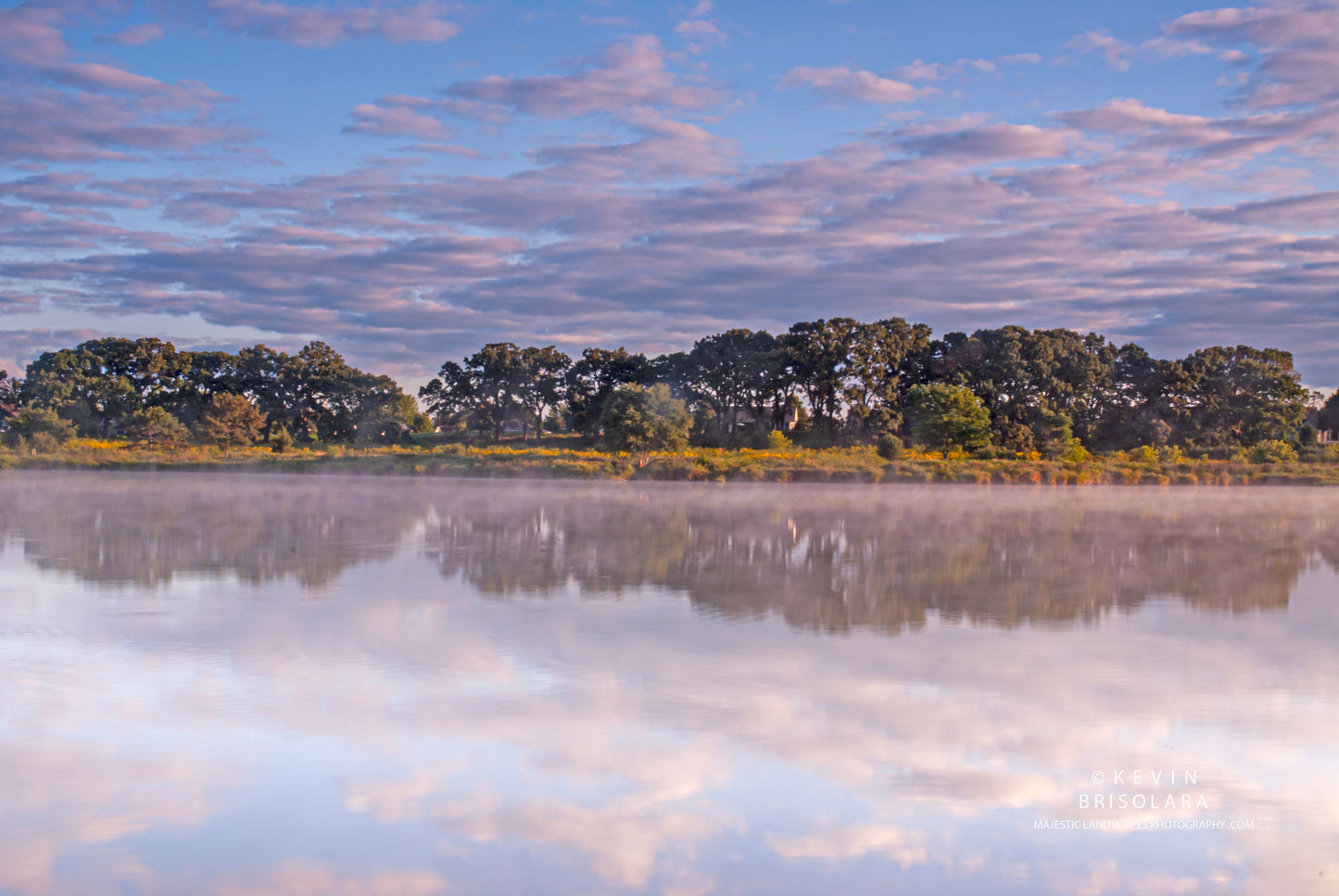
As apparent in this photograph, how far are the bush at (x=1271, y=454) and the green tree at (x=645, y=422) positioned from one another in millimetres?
23653

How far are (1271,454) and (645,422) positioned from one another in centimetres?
2619

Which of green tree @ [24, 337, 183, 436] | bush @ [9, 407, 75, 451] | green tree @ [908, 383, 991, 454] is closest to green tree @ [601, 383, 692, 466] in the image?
green tree @ [908, 383, 991, 454]

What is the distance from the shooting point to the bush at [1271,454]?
4091 cm

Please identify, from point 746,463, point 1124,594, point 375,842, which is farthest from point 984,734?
point 746,463

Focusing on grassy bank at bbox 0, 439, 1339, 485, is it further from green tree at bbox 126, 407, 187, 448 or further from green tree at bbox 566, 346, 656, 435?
green tree at bbox 566, 346, 656, 435

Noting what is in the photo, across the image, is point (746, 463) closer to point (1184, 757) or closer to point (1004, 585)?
point (1004, 585)

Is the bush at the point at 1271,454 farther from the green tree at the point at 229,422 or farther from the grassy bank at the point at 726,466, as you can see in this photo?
the green tree at the point at 229,422

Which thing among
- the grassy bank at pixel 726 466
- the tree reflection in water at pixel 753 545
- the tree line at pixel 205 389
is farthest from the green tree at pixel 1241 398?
the tree line at pixel 205 389

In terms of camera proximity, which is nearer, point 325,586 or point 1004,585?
point 325,586

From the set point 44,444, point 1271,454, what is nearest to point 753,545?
point 1271,454

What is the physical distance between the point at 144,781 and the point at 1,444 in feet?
156

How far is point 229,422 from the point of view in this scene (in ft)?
149

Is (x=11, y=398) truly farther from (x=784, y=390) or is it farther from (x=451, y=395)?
(x=784, y=390)

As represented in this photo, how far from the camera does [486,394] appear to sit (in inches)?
2191
